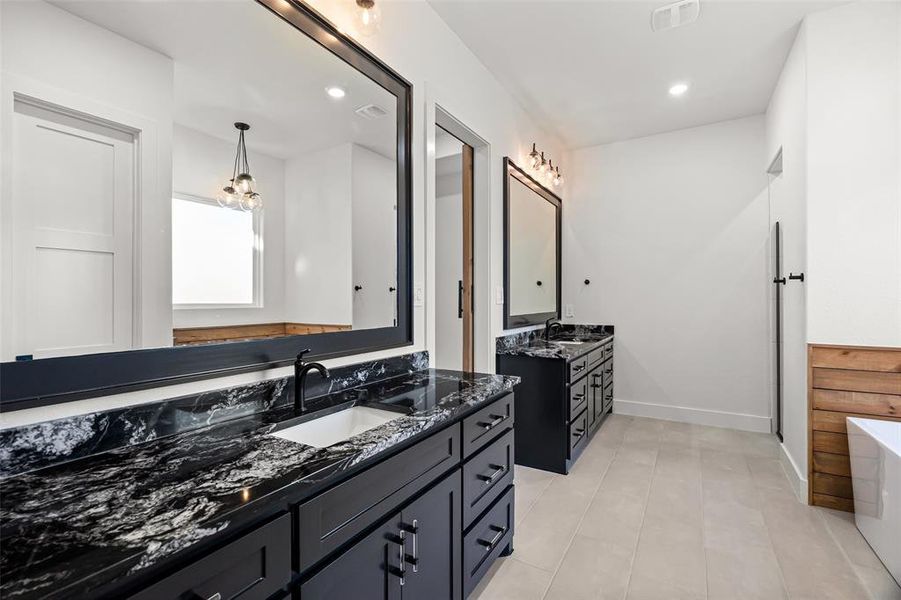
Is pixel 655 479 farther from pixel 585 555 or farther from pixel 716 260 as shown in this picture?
pixel 716 260

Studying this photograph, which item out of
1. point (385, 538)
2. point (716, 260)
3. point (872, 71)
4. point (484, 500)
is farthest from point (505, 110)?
point (385, 538)

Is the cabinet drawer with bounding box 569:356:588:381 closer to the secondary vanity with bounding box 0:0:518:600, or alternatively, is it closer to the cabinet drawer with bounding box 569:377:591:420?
the cabinet drawer with bounding box 569:377:591:420

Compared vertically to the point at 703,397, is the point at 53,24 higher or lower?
higher

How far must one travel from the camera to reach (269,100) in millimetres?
1509

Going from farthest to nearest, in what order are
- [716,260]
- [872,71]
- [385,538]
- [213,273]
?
1. [716,260]
2. [872,71]
3. [213,273]
4. [385,538]

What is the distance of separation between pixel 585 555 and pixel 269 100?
93.1 inches

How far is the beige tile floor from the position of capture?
179 centimetres

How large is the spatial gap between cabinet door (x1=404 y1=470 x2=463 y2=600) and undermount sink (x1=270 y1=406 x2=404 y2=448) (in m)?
0.30

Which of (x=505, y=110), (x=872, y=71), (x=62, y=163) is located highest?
(x=505, y=110)

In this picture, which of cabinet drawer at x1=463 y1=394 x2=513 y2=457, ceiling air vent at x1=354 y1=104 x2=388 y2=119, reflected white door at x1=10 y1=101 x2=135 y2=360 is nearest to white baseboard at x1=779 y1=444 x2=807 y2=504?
cabinet drawer at x1=463 y1=394 x2=513 y2=457

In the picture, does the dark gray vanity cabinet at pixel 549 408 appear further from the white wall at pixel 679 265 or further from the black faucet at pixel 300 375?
the black faucet at pixel 300 375

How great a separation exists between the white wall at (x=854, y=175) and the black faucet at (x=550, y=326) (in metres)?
1.84

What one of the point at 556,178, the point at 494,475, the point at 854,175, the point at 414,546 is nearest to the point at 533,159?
the point at 556,178

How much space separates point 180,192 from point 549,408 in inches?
98.1
